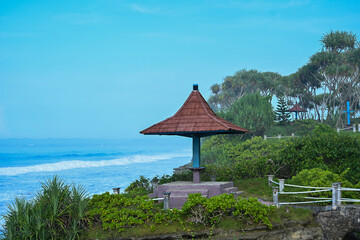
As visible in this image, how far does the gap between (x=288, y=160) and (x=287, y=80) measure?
42785mm

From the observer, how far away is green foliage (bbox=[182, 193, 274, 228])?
12094mm

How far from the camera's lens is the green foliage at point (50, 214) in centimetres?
1162

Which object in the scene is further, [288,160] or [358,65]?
[358,65]

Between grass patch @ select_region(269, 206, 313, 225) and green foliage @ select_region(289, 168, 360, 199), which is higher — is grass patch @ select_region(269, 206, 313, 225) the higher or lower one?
the lower one

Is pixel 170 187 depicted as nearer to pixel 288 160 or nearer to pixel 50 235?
pixel 50 235

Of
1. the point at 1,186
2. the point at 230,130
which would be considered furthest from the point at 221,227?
the point at 1,186

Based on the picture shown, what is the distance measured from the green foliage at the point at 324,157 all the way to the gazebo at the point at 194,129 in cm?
404

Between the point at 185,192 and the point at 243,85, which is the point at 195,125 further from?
the point at 243,85

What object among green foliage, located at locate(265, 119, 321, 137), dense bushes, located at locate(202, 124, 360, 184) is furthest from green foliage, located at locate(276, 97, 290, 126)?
dense bushes, located at locate(202, 124, 360, 184)

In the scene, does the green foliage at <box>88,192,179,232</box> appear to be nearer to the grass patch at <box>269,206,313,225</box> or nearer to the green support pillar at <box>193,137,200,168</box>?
the grass patch at <box>269,206,313,225</box>

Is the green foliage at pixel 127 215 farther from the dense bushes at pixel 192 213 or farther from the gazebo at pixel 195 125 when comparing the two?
the gazebo at pixel 195 125

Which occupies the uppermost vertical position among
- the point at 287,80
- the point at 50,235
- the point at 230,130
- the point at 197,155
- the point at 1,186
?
the point at 287,80

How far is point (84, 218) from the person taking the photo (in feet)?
41.1

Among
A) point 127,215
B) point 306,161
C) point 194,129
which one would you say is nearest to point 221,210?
point 127,215
